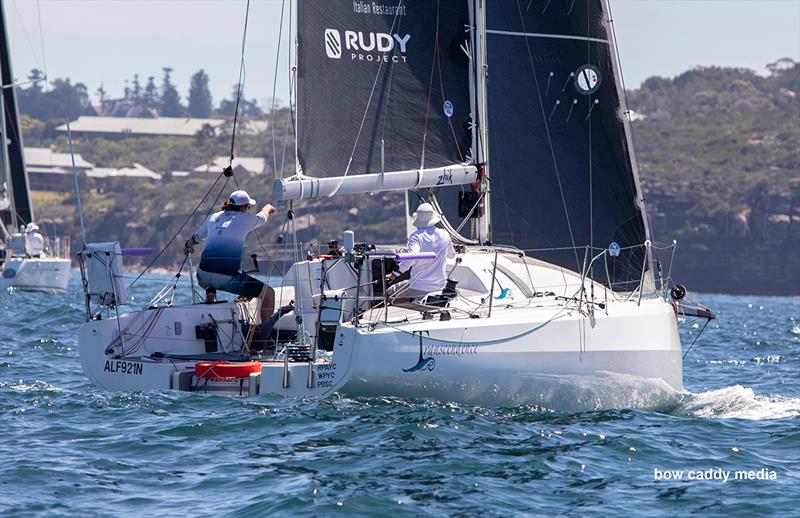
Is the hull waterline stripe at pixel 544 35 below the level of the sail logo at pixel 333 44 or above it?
above

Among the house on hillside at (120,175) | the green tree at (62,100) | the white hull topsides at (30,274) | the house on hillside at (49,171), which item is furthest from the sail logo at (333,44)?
the green tree at (62,100)

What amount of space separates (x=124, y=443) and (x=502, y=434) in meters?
2.73

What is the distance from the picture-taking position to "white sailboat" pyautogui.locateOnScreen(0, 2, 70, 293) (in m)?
36.0

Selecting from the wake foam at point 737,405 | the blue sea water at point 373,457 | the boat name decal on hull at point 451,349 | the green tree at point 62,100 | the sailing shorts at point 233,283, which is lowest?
the wake foam at point 737,405

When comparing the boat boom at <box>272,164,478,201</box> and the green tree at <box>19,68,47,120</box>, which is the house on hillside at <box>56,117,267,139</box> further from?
the boat boom at <box>272,164,478,201</box>

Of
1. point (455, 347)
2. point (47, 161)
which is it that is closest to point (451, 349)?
point (455, 347)

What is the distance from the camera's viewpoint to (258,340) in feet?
38.8

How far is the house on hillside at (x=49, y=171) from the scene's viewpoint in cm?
10081

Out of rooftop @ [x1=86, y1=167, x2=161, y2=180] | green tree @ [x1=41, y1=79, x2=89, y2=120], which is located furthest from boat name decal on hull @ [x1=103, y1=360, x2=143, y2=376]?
green tree @ [x1=41, y1=79, x2=89, y2=120]

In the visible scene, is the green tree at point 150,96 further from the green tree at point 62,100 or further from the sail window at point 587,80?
the sail window at point 587,80

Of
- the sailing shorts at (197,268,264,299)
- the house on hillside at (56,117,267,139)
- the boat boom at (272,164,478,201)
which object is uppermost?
the house on hillside at (56,117,267,139)

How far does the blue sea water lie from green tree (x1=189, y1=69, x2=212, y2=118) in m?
175

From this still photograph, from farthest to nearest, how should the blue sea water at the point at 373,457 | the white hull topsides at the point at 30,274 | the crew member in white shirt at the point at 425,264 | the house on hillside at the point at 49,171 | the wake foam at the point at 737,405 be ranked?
the house on hillside at the point at 49,171 < the white hull topsides at the point at 30,274 < the wake foam at the point at 737,405 < the crew member in white shirt at the point at 425,264 < the blue sea water at the point at 373,457

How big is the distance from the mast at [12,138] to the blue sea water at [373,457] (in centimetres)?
2699
